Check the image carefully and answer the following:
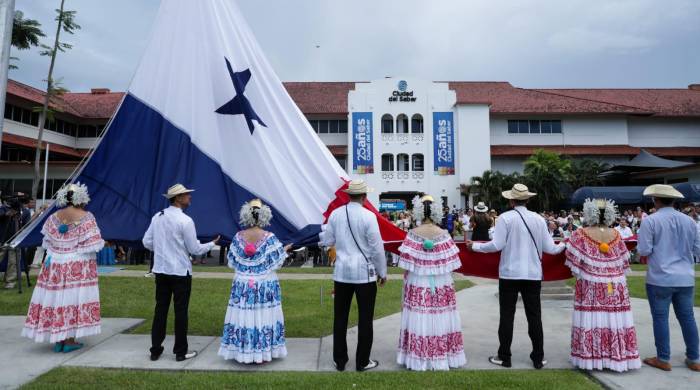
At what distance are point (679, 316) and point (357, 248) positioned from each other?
12.3 ft

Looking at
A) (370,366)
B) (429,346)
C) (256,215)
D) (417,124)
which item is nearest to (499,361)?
(429,346)

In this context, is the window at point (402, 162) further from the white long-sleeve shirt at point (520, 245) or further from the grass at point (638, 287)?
the white long-sleeve shirt at point (520, 245)

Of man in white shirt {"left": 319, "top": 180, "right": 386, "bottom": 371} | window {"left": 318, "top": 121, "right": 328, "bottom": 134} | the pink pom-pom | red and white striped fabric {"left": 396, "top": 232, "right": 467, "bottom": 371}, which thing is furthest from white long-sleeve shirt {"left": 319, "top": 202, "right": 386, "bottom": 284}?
window {"left": 318, "top": 121, "right": 328, "bottom": 134}

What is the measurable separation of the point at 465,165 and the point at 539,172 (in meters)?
5.96

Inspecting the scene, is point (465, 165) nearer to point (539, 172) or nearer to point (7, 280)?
point (539, 172)

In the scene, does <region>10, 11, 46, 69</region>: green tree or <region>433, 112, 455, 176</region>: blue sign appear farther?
<region>433, 112, 455, 176</region>: blue sign

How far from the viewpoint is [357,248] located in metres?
4.95

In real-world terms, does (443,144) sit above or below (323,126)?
below

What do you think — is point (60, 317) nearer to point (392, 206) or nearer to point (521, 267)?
point (521, 267)

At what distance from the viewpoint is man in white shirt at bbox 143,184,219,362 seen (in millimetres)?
5086

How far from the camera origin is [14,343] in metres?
5.85

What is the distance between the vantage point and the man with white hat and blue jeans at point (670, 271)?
4.97 metres

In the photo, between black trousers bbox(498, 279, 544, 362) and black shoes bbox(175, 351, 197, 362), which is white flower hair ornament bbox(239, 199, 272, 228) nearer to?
black shoes bbox(175, 351, 197, 362)

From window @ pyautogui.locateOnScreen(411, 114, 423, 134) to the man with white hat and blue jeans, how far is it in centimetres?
3105
